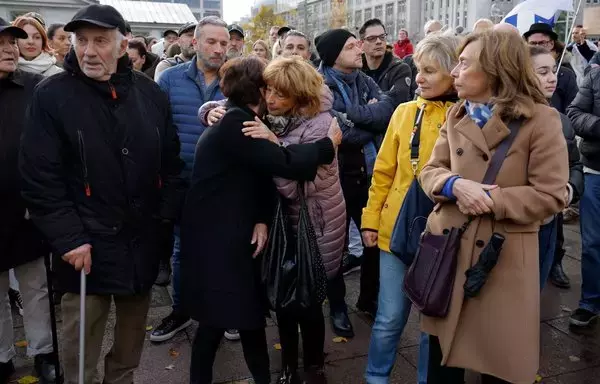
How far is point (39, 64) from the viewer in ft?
15.5

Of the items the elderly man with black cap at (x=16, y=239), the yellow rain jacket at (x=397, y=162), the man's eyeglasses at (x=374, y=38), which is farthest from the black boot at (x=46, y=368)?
the man's eyeglasses at (x=374, y=38)

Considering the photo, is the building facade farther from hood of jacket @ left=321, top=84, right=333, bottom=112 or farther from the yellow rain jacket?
the yellow rain jacket

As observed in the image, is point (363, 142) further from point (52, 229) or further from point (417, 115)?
point (52, 229)

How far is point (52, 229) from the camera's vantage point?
2799mm

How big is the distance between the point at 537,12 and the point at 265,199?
370 centimetres

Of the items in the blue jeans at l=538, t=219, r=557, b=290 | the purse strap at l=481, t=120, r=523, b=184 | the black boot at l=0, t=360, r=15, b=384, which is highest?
the purse strap at l=481, t=120, r=523, b=184

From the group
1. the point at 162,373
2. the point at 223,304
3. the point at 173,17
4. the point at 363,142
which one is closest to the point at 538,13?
the point at 363,142

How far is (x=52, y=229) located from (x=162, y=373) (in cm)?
154

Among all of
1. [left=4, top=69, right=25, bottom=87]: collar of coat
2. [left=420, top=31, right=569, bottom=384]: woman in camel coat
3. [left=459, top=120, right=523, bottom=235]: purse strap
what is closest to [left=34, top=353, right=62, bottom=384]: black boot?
[left=4, top=69, right=25, bottom=87]: collar of coat

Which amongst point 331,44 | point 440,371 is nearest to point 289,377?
point 440,371

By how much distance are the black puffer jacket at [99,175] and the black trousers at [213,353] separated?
0.44 metres

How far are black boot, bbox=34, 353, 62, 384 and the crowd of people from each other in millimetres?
17

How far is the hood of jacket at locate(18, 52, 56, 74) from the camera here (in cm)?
463

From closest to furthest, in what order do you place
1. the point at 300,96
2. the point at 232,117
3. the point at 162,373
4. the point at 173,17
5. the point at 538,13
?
the point at 232,117, the point at 300,96, the point at 162,373, the point at 538,13, the point at 173,17
